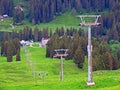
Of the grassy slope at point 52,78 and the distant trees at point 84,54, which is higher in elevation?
the grassy slope at point 52,78

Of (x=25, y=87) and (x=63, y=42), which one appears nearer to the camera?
(x=25, y=87)

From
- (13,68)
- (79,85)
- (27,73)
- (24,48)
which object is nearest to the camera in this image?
(79,85)

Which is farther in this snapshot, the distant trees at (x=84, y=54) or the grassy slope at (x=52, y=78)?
the distant trees at (x=84, y=54)

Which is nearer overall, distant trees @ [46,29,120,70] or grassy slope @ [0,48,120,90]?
grassy slope @ [0,48,120,90]

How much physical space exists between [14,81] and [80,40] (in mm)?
77313

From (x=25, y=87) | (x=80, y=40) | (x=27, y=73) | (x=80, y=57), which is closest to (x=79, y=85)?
(x=25, y=87)

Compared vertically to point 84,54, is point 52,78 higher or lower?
higher

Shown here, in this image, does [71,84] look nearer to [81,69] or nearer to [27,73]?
[27,73]

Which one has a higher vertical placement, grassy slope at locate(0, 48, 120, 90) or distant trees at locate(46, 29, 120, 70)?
grassy slope at locate(0, 48, 120, 90)

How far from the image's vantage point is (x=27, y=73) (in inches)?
4296

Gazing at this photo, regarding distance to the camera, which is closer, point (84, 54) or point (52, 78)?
point (52, 78)

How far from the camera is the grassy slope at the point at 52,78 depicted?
175 ft

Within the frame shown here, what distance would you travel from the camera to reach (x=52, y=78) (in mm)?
100938

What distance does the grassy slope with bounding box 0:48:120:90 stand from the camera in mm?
53219
